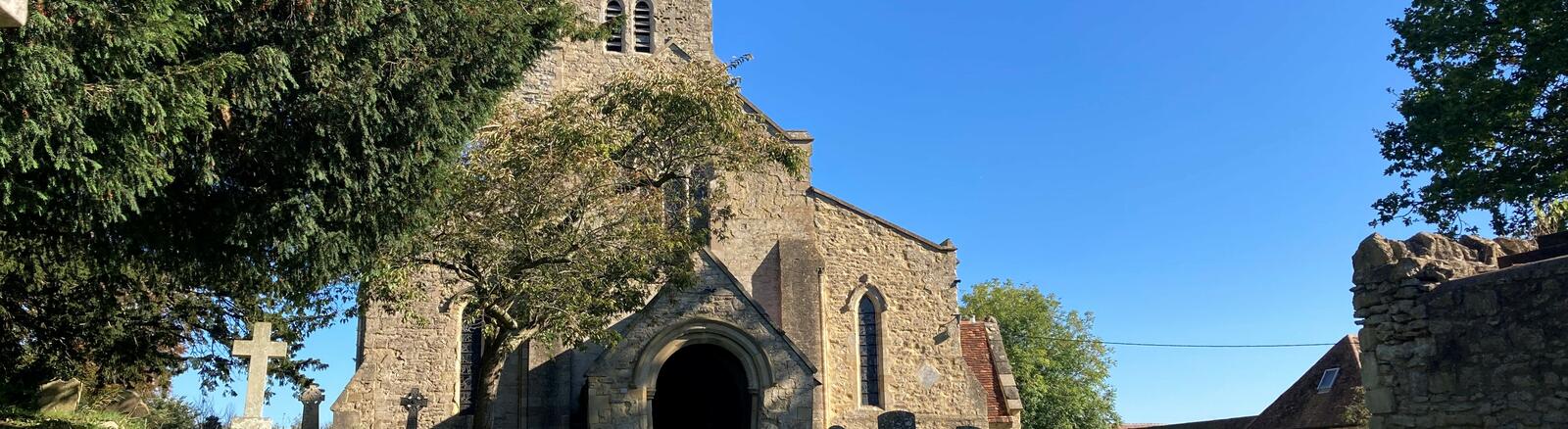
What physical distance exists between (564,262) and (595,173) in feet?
5.22

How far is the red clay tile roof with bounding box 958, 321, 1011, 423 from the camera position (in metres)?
Answer: 27.4

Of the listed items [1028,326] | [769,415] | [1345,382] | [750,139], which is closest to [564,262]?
[750,139]

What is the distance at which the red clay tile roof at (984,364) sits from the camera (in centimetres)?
2741

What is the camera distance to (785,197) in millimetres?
26062

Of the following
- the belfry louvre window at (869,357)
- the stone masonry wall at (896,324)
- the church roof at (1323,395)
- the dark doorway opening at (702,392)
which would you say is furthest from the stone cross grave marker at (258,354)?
the church roof at (1323,395)

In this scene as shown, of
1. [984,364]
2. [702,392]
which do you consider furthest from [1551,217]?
[702,392]

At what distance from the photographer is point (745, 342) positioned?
21.1 m

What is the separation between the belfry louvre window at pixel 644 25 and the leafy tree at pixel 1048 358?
26718 mm

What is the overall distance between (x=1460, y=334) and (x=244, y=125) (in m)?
12.6

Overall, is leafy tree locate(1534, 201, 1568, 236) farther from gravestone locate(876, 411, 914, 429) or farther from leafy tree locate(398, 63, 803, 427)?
leafy tree locate(398, 63, 803, 427)

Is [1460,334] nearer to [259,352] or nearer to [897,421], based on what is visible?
[897,421]

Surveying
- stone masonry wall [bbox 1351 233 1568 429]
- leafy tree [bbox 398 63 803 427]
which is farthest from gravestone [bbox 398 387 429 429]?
stone masonry wall [bbox 1351 233 1568 429]

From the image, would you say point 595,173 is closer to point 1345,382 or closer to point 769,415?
point 769,415

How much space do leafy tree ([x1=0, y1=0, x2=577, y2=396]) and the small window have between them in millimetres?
22239
